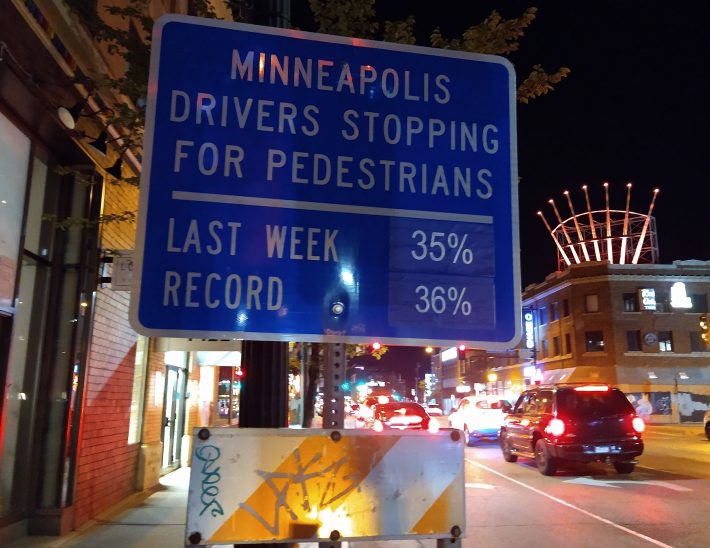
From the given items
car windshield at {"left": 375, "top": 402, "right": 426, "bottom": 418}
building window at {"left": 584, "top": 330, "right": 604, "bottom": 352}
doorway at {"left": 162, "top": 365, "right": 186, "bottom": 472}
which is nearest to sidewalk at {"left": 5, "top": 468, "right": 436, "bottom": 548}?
doorway at {"left": 162, "top": 365, "right": 186, "bottom": 472}

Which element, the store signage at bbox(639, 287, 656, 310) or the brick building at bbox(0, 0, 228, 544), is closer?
the brick building at bbox(0, 0, 228, 544)

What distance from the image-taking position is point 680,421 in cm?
4034

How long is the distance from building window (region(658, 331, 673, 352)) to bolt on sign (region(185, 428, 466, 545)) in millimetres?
45376

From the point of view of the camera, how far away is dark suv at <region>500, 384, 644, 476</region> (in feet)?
40.4

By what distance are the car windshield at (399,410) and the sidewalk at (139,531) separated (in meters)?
11.7

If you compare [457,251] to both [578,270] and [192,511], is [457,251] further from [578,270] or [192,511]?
[578,270]

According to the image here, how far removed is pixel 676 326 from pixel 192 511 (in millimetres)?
46497

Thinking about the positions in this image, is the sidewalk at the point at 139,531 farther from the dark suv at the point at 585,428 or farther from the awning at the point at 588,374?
the awning at the point at 588,374

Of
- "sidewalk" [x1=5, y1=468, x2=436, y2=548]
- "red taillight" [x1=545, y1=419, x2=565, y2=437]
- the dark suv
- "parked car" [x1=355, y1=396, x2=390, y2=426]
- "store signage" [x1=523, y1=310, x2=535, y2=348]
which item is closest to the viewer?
"sidewalk" [x1=5, y1=468, x2=436, y2=548]

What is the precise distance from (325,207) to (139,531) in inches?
263

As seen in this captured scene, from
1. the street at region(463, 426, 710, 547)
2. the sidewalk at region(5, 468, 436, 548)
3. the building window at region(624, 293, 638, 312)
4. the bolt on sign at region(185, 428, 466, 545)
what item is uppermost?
the building window at region(624, 293, 638, 312)

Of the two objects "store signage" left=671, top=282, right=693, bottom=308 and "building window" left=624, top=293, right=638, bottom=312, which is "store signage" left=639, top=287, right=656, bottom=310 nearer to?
"building window" left=624, top=293, right=638, bottom=312

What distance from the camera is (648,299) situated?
42875 mm

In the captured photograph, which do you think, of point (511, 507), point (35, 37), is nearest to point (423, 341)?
point (35, 37)
